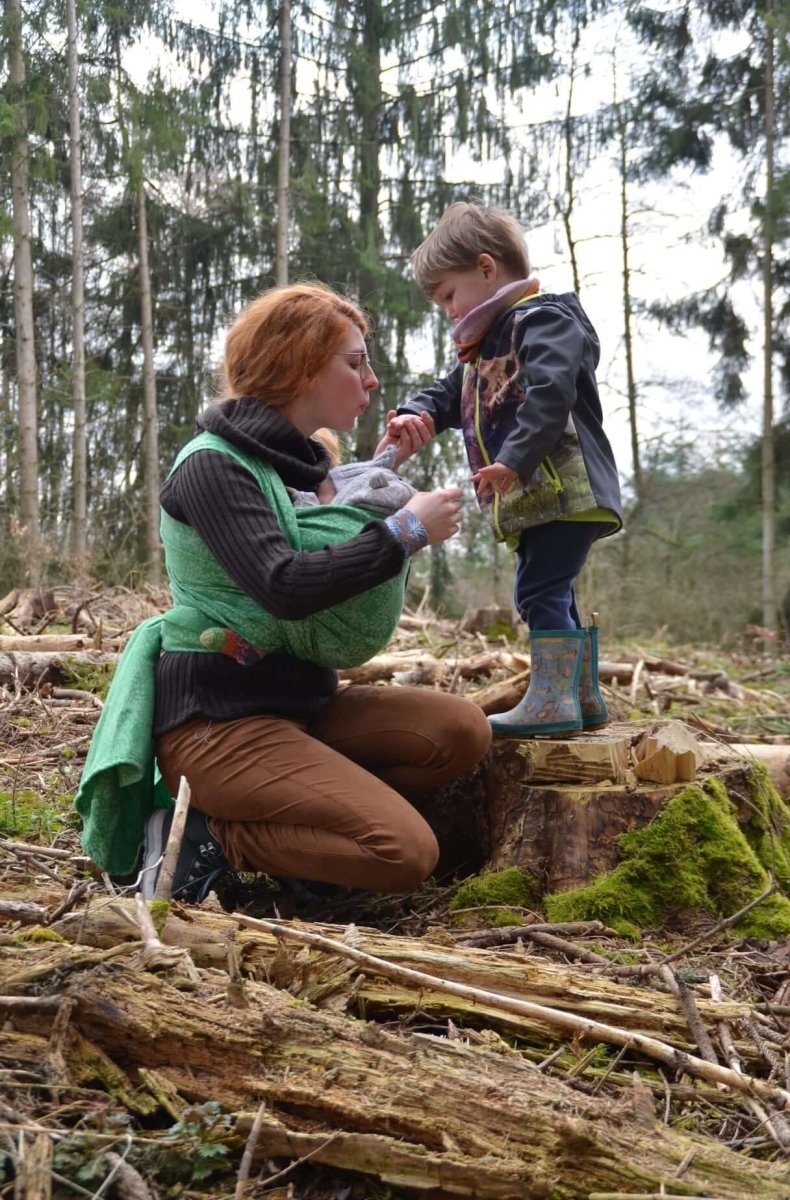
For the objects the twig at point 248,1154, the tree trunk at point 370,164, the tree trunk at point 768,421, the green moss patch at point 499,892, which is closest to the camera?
the twig at point 248,1154

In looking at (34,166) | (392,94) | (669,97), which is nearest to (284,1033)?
(34,166)

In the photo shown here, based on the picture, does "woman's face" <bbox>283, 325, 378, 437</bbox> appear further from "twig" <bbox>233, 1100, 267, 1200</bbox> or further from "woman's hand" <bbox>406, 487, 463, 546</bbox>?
"twig" <bbox>233, 1100, 267, 1200</bbox>

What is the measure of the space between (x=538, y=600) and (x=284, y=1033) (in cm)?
203

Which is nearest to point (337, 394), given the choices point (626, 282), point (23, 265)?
point (23, 265)

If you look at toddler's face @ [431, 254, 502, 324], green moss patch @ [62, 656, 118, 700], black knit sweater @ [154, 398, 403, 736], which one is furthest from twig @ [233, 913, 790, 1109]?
green moss patch @ [62, 656, 118, 700]

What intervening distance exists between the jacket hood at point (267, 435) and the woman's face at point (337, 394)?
69 millimetres

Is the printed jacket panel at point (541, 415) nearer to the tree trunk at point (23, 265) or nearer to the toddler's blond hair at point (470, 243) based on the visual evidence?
the toddler's blond hair at point (470, 243)

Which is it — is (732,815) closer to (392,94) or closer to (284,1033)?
(284,1033)

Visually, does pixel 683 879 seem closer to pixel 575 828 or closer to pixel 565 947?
pixel 575 828

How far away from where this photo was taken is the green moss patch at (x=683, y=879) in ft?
9.66

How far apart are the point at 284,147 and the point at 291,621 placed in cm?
1232

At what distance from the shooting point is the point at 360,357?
122 inches

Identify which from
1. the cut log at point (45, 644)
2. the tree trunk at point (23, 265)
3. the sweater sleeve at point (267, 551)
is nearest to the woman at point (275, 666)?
the sweater sleeve at point (267, 551)

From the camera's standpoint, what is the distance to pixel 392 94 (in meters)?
14.8
